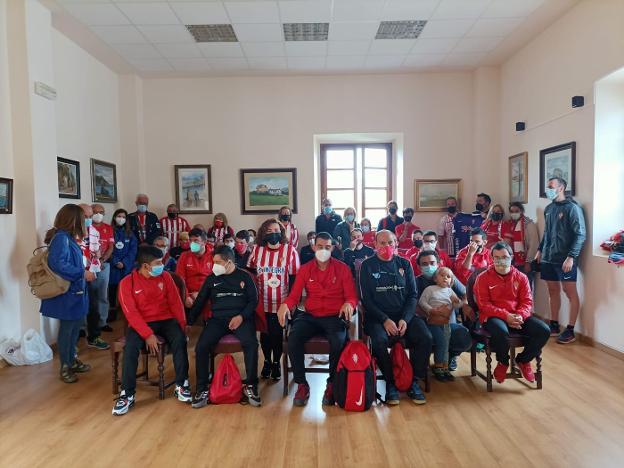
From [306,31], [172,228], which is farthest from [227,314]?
[172,228]

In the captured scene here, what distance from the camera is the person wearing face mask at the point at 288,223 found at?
7.15 metres

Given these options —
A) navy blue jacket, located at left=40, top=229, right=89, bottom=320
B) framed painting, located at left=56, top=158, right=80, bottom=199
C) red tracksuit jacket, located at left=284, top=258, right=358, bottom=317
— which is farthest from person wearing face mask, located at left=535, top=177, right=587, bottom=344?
framed painting, located at left=56, top=158, right=80, bottom=199

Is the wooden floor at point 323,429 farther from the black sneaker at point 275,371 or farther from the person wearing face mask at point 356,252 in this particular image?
the person wearing face mask at point 356,252

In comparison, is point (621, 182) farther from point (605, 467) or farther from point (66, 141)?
point (66, 141)

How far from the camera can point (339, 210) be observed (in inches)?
337

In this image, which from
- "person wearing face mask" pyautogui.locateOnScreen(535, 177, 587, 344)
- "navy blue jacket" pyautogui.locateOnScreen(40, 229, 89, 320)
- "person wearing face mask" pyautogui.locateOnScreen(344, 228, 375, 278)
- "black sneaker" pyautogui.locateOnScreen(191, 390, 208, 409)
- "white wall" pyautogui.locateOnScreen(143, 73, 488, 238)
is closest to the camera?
"black sneaker" pyautogui.locateOnScreen(191, 390, 208, 409)

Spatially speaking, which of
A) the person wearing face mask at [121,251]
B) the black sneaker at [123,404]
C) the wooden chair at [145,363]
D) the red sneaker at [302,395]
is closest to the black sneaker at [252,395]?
the red sneaker at [302,395]

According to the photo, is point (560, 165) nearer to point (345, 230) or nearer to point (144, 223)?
point (345, 230)

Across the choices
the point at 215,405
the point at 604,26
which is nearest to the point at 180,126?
the point at 215,405

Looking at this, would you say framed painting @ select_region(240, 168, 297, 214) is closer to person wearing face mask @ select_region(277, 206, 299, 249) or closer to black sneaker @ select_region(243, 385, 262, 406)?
person wearing face mask @ select_region(277, 206, 299, 249)

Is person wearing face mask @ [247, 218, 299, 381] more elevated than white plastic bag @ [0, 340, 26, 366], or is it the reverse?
person wearing face mask @ [247, 218, 299, 381]

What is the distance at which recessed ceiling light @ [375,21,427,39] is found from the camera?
18.5 ft

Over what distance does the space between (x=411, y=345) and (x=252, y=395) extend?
1.32 m

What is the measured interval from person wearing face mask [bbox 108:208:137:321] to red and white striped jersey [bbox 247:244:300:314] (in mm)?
2924
